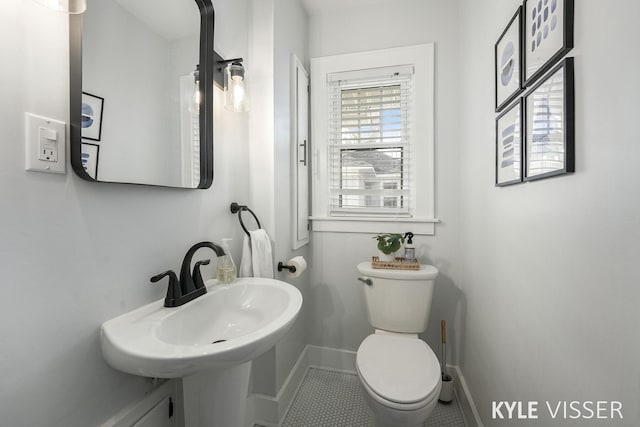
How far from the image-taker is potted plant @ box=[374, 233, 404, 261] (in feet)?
5.30

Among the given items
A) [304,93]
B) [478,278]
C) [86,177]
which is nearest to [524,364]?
[478,278]

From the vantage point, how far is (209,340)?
0.96 meters

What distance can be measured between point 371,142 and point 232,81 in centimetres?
98

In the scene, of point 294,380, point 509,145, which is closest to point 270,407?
point 294,380

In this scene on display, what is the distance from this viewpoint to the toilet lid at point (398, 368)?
1041 mm

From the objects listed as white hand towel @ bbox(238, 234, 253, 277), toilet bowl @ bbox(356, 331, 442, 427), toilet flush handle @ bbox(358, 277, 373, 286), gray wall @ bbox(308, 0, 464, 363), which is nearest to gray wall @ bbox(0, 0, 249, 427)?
white hand towel @ bbox(238, 234, 253, 277)

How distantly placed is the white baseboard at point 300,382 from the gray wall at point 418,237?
0.07 m

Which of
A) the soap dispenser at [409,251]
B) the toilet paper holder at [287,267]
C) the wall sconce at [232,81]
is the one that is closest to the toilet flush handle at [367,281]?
the soap dispenser at [409,251]

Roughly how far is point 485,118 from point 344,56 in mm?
1045

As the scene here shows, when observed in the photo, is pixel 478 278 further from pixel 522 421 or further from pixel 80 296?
pixel 80 296

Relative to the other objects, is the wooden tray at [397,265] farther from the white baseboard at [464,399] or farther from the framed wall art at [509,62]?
the framed wall art at [509,62]

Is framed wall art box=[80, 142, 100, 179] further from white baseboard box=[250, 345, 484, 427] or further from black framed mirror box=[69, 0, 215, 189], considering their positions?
white baseboard box=[250, 345, 484, 427]

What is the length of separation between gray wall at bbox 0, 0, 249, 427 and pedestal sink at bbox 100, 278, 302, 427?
83mm

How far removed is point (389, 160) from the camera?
72.4 inches
